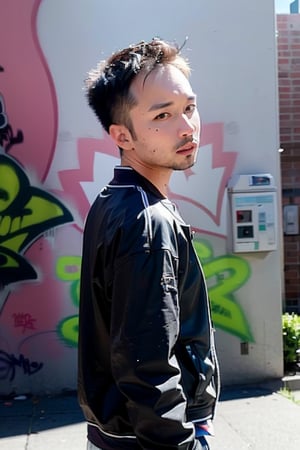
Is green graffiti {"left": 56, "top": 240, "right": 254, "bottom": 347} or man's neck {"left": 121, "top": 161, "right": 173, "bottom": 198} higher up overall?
man's neck {"left": 121, "top": 161, "right": 173, "bottom": 198}

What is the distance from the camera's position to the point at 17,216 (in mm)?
5715

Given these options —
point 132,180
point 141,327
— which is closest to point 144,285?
point 141,327

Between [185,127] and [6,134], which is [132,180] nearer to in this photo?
[185,127]

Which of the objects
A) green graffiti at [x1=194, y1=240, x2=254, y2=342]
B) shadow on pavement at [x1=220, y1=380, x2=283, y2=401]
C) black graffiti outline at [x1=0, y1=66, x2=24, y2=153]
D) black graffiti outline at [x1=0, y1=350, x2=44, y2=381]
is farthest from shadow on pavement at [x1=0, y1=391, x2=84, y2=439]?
black graffiti outline at [x1=0, y1=66, x2=24, y2=153]

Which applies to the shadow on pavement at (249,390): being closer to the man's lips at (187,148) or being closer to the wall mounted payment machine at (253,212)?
the wall mounted payment machine at (253,212)

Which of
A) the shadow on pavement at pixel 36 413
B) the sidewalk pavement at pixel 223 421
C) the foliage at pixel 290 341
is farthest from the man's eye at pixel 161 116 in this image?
the foliage at pixel 290 341

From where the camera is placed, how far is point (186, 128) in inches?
72.8

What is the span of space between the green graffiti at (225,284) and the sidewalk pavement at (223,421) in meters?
0.59

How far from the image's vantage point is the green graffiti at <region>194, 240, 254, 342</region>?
5.97m

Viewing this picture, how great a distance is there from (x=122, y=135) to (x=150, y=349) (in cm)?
66

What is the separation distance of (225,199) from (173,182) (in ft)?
1.64

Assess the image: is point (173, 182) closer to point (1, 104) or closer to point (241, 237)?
point (241, 237)

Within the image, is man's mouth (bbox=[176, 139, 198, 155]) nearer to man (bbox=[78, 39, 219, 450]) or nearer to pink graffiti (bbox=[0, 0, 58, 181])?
man (bbox=[78, 39, 219, 450])

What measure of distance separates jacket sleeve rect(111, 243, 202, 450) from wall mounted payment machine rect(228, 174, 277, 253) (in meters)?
4.30
